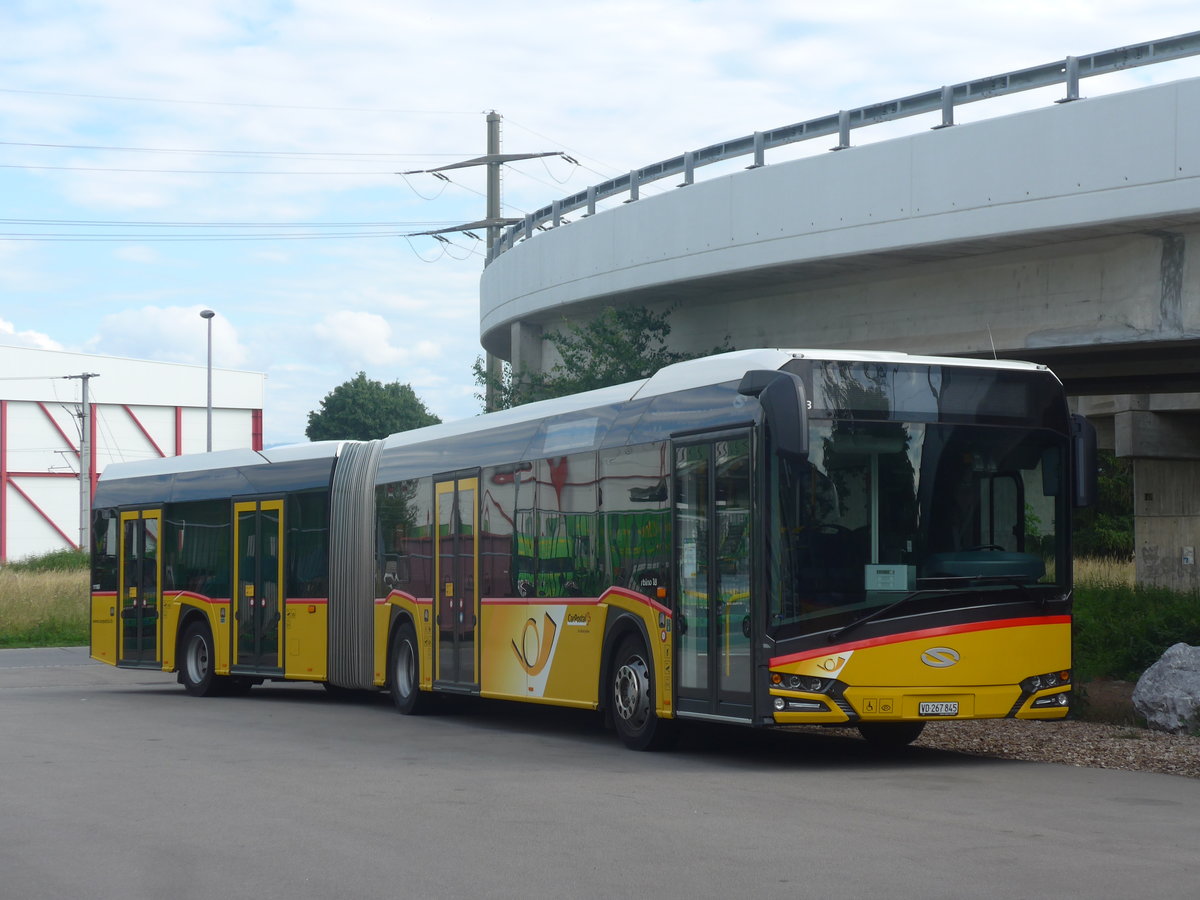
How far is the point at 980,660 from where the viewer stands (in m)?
12.3

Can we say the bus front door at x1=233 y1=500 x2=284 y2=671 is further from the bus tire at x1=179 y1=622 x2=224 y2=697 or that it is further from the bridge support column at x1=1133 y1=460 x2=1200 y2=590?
the bridge support column at x1=1133 y1=460 x2=1200 y2=590

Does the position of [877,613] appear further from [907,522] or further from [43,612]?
[43,612]

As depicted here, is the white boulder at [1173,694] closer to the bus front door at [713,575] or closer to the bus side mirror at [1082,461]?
the bus side mirror at [1082,461]

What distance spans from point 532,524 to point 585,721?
2.87 meters

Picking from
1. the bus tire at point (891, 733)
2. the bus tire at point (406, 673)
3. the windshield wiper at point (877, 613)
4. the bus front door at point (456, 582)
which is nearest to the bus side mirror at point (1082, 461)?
the windshield wiper at point (877, 613)

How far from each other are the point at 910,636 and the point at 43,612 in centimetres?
3148

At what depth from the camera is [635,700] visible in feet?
45.2

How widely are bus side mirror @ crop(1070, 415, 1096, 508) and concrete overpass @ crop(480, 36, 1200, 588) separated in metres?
3.25

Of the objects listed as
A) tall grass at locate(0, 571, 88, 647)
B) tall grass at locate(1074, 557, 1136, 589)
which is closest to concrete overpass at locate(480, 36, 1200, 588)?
tall grass at locate(1074, 557, 1136, 589)

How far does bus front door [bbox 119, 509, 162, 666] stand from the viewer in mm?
23172

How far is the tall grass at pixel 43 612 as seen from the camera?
3784cm

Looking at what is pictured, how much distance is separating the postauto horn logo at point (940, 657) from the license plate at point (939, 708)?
0.27 m

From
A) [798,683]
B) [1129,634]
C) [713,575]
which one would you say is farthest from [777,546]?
[1129,634]

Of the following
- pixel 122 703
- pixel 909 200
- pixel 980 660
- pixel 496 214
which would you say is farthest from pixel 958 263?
pixel 496 214
